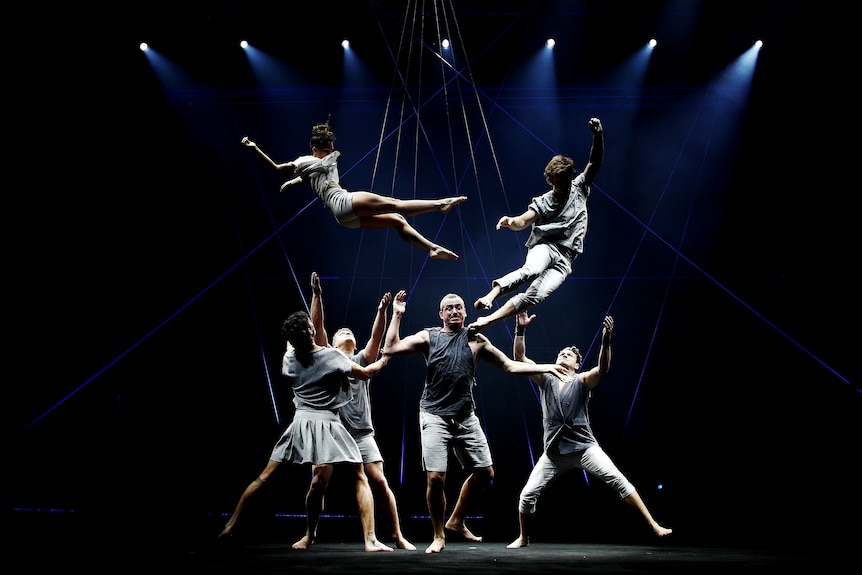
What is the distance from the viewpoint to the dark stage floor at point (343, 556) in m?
3.49

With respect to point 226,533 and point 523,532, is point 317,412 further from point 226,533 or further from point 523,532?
point 523,532

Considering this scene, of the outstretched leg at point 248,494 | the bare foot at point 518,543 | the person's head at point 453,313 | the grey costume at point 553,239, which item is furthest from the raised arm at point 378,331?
Answer: the bare foot at point 518,543

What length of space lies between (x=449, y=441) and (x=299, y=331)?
130cm

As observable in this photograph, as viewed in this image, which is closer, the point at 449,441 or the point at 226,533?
the point at 226,533

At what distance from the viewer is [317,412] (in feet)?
15.2

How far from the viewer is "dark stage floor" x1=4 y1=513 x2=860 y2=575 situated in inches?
137

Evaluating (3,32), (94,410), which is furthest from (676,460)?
(3,32)

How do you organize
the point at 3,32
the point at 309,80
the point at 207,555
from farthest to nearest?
the point at 309,80 < the point at 3,32 < the point at 207,555

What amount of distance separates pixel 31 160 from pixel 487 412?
5.36 metres

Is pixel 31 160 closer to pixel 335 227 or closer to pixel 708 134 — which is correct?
pixel 335 227

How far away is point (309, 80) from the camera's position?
24.2 ft

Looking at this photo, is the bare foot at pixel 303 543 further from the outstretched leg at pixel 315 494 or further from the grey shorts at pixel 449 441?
Result: the grey shorts at pixel 449 441

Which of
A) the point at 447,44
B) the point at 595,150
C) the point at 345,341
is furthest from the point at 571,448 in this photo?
the point at 447,44

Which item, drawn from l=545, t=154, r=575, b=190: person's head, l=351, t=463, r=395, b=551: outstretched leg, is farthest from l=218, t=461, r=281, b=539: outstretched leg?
l=545, t=154, r=575, b=190: person's head
